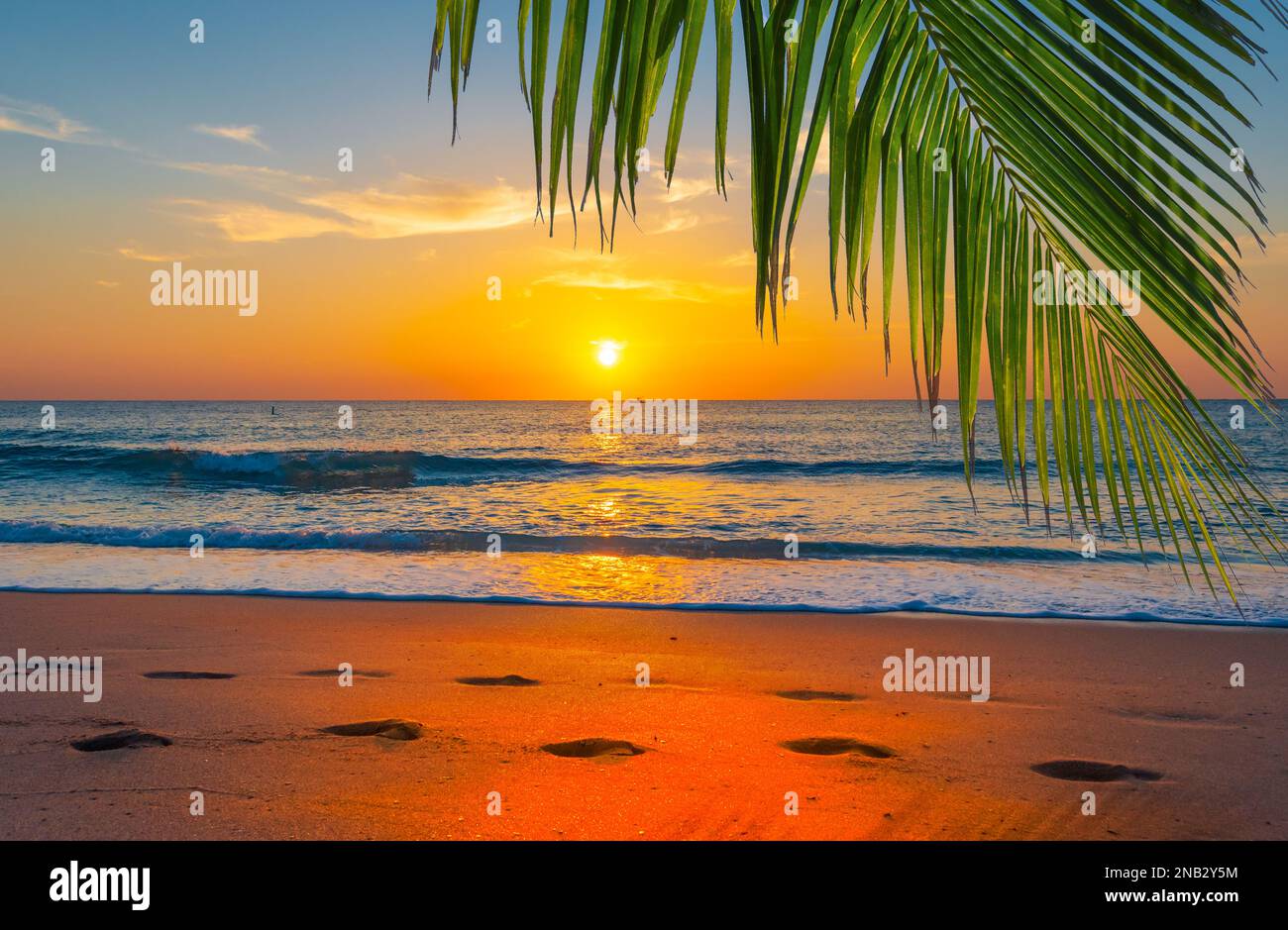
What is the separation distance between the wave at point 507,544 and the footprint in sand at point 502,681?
7072 mm

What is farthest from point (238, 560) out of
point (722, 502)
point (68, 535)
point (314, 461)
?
point (314, 461)

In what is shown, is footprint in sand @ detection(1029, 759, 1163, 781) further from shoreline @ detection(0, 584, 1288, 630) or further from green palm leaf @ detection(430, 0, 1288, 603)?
shoreline @ detection(0, 584, 1288, 630)

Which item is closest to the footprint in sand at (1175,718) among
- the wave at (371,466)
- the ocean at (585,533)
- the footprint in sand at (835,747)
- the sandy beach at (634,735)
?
the sandy beach at (634,735)

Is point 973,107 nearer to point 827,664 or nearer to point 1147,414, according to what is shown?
point 1147,414

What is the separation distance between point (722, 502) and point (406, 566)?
966cm

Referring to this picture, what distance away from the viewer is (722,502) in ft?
64.7

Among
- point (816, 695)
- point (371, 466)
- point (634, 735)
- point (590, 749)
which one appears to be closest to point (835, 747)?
point (634, 735)

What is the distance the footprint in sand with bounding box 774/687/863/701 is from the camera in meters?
5.66

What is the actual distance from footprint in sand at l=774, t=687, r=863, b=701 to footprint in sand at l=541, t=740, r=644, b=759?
1.58 metres

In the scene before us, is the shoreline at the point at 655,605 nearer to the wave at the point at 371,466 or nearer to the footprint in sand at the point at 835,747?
the footprint in sand at the point at 835,747

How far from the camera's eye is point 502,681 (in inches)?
234

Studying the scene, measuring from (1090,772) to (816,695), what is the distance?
1.80 metres

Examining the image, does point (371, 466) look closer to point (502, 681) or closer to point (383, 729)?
point (502, 681)

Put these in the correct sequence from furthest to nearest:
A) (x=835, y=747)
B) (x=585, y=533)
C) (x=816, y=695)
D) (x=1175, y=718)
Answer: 1. (x=585, y=533)
2. (x=816, y=695)
3. (x=1175, y=718)
4. (x=835, y=747)
